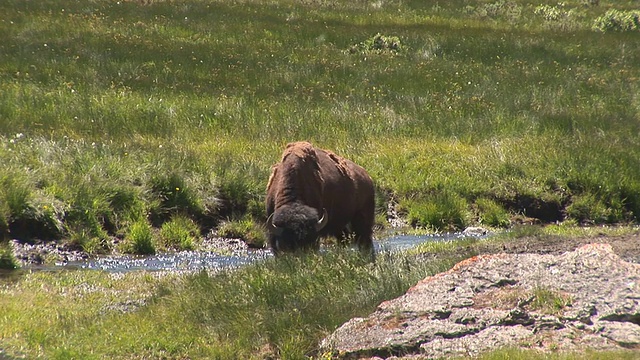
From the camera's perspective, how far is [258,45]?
27781 millimetres

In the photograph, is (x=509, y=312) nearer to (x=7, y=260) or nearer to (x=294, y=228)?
(x=294, y=228)

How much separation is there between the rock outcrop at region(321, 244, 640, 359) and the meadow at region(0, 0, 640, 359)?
2.47ft

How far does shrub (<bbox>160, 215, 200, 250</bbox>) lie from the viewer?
1553cm

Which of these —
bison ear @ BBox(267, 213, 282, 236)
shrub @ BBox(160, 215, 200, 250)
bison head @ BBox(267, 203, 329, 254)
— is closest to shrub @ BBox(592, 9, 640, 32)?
shrub @ BBox(160, 215, 200, 250)

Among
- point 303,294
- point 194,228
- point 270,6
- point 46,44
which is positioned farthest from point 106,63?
point 303,294

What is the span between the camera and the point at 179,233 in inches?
620

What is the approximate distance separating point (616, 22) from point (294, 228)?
2688 centimetres

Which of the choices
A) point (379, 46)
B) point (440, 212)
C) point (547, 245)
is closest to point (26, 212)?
point (440, 212)

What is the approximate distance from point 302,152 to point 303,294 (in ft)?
11.7

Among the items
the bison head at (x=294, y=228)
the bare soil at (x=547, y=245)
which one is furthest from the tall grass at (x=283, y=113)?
the bison head at (x=294, y=228)

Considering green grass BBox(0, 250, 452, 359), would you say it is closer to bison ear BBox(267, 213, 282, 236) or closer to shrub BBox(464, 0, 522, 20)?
bison ear BBox(267, 213, 282, 236)

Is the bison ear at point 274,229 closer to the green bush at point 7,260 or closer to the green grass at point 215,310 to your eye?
the green grass at point 215,310

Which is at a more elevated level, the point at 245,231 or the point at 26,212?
the point at 26,212

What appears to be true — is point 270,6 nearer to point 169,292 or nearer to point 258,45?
point 258,45
